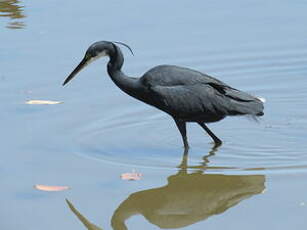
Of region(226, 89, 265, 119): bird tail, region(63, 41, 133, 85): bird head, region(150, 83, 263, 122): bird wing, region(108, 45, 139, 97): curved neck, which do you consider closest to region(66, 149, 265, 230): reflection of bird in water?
region(150, 83, 263, 122): bird wing

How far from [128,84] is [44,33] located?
360 cm

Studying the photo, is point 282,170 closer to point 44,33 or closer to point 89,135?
Result: point 89,135

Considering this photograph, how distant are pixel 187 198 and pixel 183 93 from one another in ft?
4.41

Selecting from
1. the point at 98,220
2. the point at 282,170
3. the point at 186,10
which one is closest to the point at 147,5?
the point at 186,10

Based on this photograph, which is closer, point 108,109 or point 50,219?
point 50,219

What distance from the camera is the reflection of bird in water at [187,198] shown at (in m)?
7.06

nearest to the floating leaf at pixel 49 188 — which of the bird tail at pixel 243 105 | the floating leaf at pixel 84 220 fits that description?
the floating leaf at pixel 84 220

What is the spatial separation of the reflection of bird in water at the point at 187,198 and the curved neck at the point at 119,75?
1041mm

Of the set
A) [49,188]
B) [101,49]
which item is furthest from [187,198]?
[101,49]

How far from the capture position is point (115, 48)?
8664 mm

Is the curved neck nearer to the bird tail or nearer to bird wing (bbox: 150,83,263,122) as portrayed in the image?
bird wing (bbox: 150,83,263,122)

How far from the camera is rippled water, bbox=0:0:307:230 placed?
721 centimetres

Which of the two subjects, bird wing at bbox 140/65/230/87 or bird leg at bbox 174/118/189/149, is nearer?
bird wing at bbox 140/65/230/87

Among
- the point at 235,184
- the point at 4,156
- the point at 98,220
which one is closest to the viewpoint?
the point at 98,220
